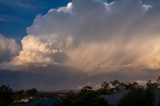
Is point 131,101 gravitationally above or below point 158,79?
below

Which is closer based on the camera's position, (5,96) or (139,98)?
(139,98)

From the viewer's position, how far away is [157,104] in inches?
3981

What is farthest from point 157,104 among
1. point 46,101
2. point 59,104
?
point 46,101

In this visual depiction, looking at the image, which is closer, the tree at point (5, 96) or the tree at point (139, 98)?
the tree at point (139, 98)

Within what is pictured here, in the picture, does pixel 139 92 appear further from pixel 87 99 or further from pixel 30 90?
pixel 30 90

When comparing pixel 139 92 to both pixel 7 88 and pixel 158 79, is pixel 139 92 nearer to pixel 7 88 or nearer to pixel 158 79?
pixel 7 88

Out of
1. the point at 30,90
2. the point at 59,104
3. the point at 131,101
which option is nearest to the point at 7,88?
the point at 59,104

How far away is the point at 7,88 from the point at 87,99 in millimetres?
22600

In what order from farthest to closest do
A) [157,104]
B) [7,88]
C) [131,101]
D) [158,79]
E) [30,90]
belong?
[30,90] < [158,79] < [7,88] < [157,104] < [131,101]

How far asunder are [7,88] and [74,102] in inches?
832

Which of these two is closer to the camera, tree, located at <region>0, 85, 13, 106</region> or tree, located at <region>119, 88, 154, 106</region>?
tree, located at <region>119, 88, 154, 106</region>

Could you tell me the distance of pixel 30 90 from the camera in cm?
18988

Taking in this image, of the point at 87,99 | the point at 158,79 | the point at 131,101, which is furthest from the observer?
the point at 158,79

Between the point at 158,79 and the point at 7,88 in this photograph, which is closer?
the point at 7,88
